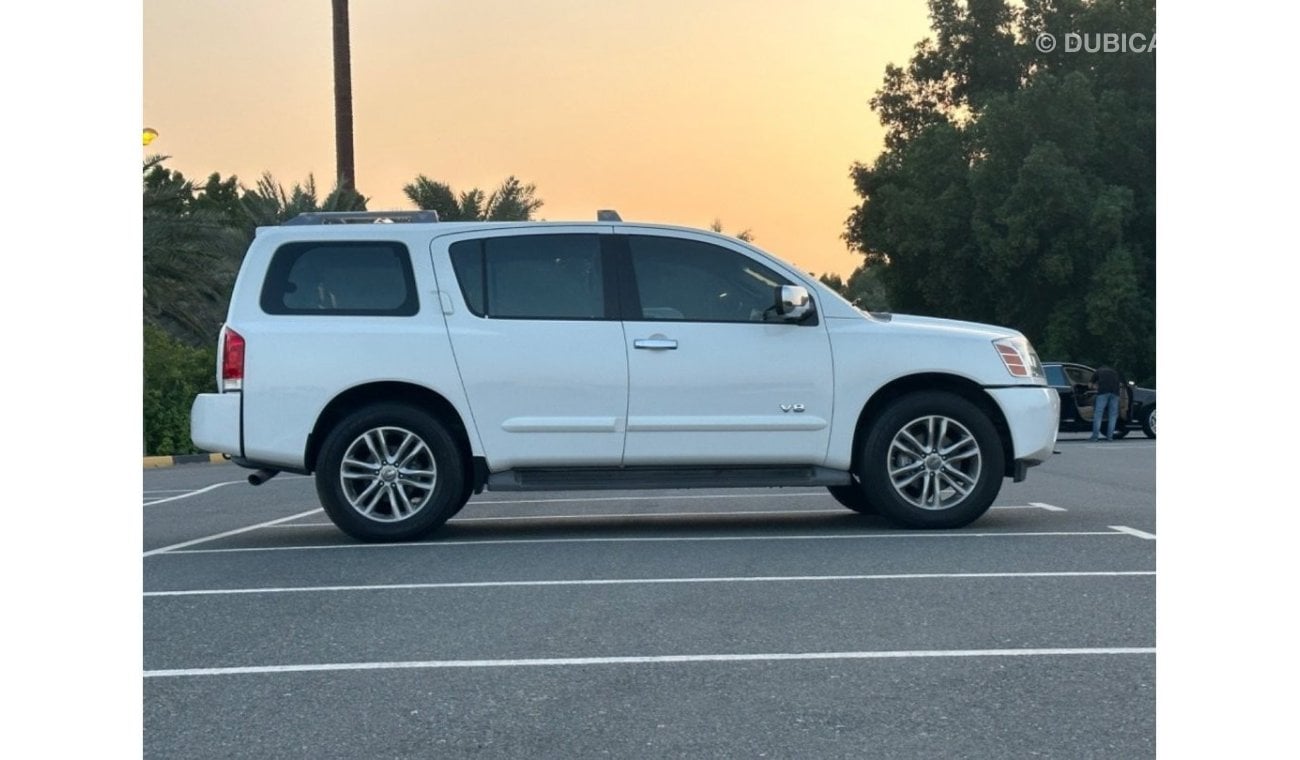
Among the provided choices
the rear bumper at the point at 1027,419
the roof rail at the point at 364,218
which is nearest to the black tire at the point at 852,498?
the rear bumper at the point at 1027,419

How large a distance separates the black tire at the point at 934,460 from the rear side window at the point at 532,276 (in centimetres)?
190

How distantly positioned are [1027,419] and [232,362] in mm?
4811

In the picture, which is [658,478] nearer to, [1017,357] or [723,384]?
[723,384]

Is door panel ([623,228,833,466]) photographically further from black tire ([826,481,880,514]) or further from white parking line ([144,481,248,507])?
white parking line ([144,481,248,507])

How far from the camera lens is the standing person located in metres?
30.9

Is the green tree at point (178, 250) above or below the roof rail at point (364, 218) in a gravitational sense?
above

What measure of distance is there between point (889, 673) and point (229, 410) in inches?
226

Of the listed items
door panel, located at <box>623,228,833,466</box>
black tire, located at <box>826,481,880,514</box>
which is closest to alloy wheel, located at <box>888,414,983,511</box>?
door panel, located at <box>623,228,833,466</box>

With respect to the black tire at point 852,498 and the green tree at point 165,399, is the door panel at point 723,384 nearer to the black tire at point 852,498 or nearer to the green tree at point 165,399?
the black tire at point 852,498

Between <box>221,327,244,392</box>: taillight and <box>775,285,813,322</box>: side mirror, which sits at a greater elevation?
<box>775,285,813,322</box>: side mirror

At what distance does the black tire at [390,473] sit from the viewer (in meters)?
10.7

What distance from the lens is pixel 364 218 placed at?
11.4 metres

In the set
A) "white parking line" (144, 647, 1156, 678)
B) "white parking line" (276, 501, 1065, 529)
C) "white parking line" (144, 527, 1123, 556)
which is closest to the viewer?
"white parking line" (144, 647, 1156, 678)

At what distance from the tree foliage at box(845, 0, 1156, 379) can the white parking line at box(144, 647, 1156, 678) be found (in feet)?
139
